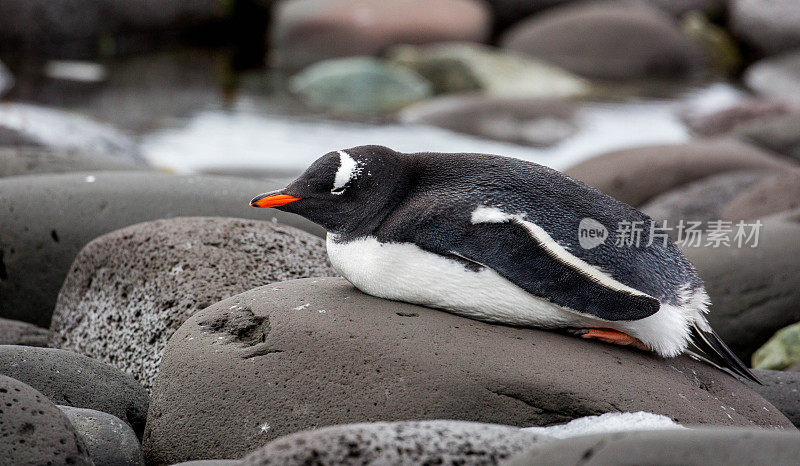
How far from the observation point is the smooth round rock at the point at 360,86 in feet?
41.7

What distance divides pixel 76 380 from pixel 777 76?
13.2 m

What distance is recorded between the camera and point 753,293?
14.9ft

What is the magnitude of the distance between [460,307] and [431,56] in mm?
10914

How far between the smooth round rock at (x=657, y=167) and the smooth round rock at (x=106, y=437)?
4228 millimetres

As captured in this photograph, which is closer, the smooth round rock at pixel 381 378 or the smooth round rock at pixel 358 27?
the smooth round rock at pixel 381 378

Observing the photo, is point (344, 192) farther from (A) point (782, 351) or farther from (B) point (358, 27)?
(B) point (358, 27)

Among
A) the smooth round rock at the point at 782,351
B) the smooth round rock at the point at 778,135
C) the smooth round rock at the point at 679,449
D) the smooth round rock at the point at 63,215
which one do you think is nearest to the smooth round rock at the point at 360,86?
the smooth round rock at the point at 778,135

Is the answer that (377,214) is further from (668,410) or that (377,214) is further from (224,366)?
(668,410)

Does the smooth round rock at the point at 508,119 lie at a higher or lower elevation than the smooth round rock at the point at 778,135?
lower

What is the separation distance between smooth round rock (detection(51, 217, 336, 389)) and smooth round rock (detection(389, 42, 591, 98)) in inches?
359

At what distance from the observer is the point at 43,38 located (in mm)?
14539

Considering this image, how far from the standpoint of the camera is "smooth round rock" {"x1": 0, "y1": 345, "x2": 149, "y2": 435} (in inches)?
132

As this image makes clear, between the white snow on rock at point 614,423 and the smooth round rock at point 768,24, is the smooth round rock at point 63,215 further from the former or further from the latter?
the smooth round rock at point 768,24

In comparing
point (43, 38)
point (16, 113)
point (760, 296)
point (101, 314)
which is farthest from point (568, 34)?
point (101, 314)
